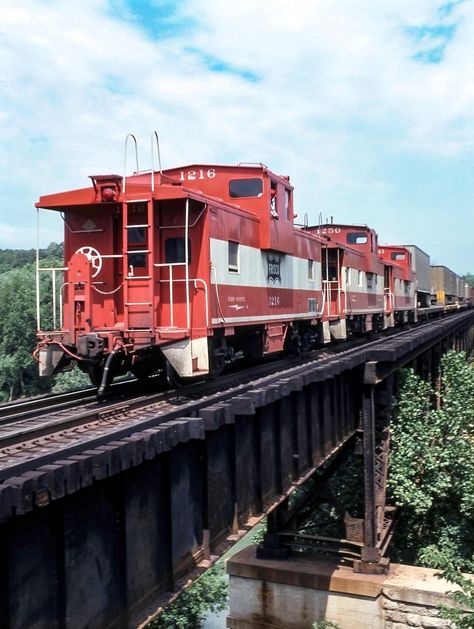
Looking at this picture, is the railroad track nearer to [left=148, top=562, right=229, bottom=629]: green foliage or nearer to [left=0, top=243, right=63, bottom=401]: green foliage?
[left=148, top=562, right=229, bottom=629]: green foliage

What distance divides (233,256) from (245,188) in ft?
6.68

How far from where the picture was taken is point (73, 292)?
8.73 meters

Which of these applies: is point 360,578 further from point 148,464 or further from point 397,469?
point 148,464

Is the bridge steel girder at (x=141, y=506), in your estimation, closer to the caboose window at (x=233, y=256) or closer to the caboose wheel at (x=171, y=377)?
the caboose wheel at (x=171, y=377)

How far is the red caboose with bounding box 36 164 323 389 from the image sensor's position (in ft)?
28.2

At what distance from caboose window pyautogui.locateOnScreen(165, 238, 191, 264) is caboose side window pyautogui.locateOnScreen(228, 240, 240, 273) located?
1172 mm

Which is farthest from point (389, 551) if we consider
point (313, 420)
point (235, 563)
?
point (313, 420)

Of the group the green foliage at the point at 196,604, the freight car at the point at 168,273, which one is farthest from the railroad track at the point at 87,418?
the green foliage at the point at 196,604

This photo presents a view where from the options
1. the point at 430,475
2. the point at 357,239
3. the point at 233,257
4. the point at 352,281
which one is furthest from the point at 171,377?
the point at 357,239

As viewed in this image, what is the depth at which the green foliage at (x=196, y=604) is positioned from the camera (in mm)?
21250

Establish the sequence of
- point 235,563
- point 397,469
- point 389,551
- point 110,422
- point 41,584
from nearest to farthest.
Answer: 1. point 41,584
2. point 110,422
3. point 235,563
4. point 397,469
5. point 389,551


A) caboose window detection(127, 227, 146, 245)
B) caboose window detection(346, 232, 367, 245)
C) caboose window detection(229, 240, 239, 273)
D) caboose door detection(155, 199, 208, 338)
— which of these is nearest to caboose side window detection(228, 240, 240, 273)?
caboose window detection(229, 240, 239, 273)

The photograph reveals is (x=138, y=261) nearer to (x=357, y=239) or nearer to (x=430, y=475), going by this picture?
(x=430, y=475)

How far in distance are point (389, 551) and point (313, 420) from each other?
852cm
